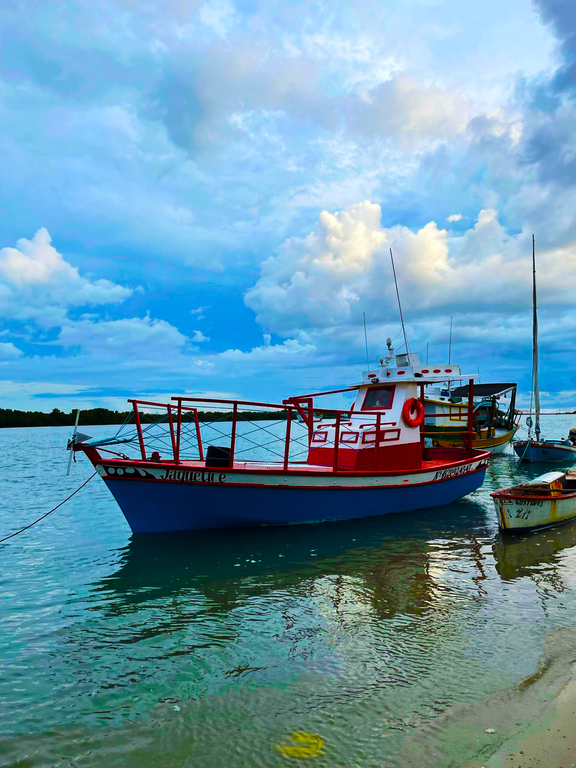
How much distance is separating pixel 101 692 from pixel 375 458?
1090cm

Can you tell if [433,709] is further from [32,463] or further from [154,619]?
[32,463]

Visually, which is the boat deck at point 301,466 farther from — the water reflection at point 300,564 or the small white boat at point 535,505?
the small white boat at point 535,505

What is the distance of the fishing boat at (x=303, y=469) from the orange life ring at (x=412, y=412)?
1.4 inches

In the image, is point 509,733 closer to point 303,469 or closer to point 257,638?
point 257,638

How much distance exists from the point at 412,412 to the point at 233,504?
7.06 metres

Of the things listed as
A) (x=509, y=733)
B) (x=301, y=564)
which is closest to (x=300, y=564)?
(x=301, y=564)

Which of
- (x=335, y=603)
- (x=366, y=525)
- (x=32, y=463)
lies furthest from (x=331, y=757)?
(x=32, y=463)

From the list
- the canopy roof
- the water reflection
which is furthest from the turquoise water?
the canopy roof

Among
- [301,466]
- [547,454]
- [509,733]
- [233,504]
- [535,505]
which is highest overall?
[301,466]

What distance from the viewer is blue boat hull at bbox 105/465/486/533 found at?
484 inches

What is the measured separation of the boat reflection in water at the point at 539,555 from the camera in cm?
999

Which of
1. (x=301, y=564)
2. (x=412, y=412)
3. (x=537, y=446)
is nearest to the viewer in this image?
(x=301, y=564)

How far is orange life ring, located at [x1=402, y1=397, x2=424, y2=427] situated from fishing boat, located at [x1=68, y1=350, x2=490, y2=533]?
0.12 feet

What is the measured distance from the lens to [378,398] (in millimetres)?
17562
